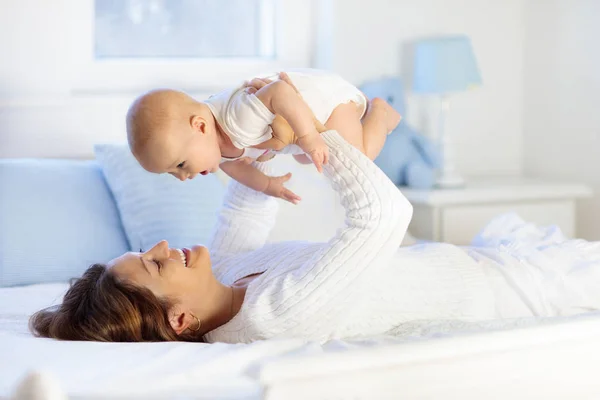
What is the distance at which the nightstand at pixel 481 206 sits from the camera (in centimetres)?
290

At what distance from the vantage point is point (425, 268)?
5.42ft

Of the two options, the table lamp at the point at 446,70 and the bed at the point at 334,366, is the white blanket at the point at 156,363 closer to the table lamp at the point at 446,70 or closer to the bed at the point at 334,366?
the bed at the point at 334,366

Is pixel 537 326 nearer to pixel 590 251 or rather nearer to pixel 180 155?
pixel 180 155

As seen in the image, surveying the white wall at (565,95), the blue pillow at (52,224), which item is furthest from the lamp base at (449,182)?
the blue pillow at (52,224)

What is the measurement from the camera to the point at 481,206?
2973 millimetres

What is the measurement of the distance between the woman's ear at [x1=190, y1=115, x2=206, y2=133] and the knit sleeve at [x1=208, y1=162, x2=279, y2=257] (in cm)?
33

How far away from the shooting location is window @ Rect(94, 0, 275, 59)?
2.88m

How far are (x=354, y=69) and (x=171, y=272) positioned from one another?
189 cm

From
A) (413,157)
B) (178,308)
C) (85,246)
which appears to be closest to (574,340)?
(178,308)

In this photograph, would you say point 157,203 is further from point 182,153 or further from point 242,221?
point 182,153

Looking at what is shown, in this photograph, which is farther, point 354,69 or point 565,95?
point 565,95

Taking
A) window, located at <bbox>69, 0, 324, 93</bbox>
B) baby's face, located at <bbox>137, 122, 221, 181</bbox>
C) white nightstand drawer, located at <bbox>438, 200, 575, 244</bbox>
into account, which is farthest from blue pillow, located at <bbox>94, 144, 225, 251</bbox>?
white nightstand drawer, located at <bbox>438, 200, 575, 244</bbox>

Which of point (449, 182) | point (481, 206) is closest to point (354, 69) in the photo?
point (449, 182)

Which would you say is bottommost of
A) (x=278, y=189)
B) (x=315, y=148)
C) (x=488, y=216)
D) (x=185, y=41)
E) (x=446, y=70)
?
(x=488, y=216)
